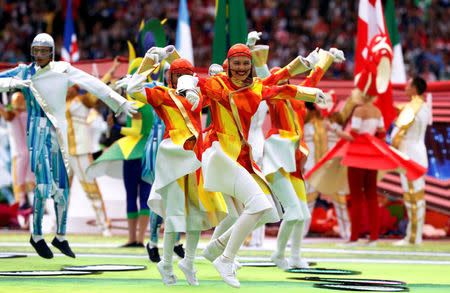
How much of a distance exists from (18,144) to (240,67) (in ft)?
23.5

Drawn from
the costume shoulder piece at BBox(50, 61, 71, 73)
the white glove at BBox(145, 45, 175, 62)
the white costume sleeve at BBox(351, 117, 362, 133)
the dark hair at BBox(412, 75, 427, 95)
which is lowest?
the white costume sleeve at BBox(351, 117, 362, 133)

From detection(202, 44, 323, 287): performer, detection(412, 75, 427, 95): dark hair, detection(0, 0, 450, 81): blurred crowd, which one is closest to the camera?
detection(202, 44, 323, 287): performer

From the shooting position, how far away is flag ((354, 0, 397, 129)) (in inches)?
442

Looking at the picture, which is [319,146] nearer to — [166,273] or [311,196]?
[311,196]

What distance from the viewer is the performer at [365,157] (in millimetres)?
10555

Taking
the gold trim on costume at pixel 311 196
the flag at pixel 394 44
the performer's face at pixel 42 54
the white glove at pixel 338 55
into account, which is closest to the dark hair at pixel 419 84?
the gold trim on costume at pixel 311 196

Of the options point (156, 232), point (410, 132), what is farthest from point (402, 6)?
point (156, 232)

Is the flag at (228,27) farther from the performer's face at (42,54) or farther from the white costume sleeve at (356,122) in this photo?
the performer's face at (42,54)

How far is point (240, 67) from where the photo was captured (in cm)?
A: 642

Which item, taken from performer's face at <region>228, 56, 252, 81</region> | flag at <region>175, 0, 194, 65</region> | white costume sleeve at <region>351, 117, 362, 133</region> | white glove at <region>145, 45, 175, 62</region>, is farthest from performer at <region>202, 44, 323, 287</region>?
flag at <region>175, 0, 194, 65</region>

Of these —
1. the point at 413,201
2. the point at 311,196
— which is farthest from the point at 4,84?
the point at 413,201

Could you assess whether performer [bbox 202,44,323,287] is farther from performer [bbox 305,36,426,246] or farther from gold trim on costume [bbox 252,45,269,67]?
performer [bbox 305,36,426,246]

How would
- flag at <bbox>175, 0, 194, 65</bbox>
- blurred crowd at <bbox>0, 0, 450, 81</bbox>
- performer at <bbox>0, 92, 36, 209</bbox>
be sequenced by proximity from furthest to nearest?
1. blurred crowd at <bbox>0, 0, 450, 81</bbox>
2. flag at <bbox>175, 0, 194, 65</bbox>
3. performer at <bbox>0, 92, 36, 209</bbox>

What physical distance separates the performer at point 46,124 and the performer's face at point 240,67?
1872 millimetres
